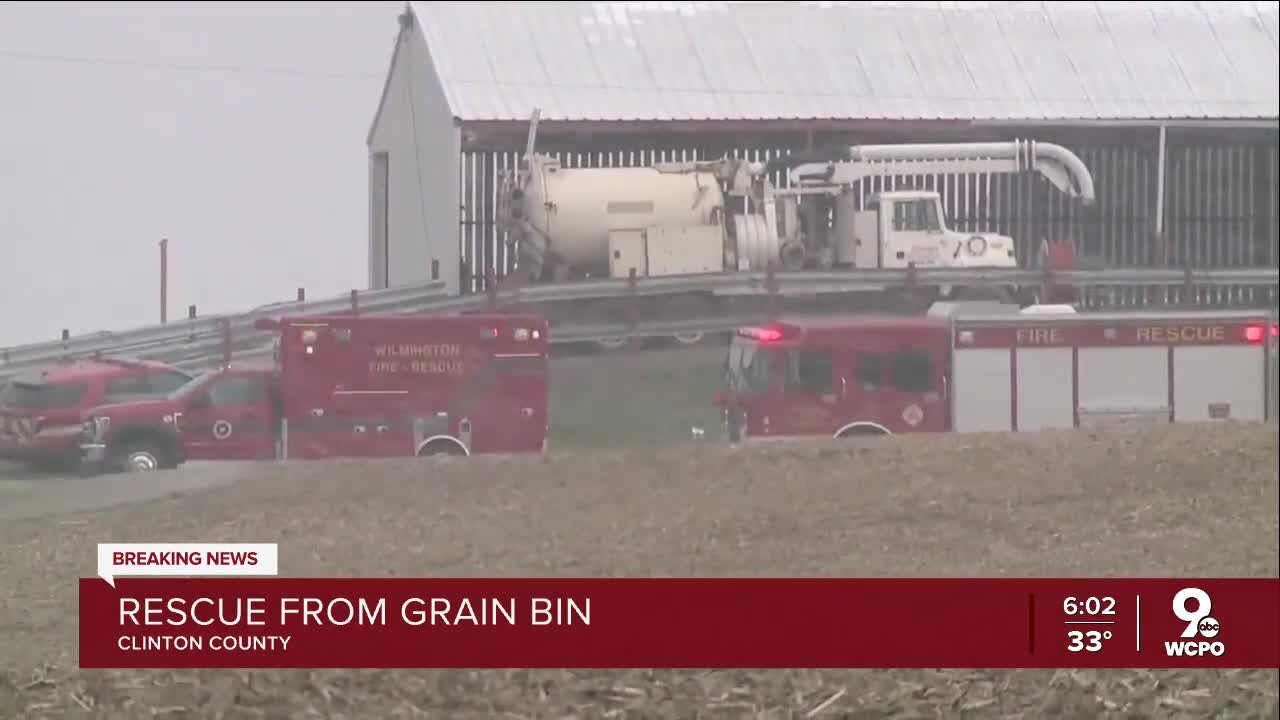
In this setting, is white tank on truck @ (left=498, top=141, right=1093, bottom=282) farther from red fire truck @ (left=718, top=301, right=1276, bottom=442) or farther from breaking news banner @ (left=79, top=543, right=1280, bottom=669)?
breaking news banner @ (left=79, top=543, right=1280, bottom=669)

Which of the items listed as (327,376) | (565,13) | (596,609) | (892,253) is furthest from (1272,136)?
(596,609)

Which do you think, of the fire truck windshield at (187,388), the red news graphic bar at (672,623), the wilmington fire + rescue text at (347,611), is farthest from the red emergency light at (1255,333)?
the wilmington fire + rescue text at (347,611)

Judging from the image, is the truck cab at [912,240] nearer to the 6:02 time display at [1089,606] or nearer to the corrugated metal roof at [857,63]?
the corrugated metal roof at [857,63]

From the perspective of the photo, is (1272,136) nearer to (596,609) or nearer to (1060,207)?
(1060,207)

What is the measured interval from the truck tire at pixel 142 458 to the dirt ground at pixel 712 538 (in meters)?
0.18

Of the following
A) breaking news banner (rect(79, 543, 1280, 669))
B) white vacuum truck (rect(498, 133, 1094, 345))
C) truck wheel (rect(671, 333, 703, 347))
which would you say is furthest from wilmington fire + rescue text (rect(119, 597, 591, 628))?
white vacuum truck (rect(498, 133, 1094, 345))

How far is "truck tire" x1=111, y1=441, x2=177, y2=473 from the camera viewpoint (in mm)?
7340

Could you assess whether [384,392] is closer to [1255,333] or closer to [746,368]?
[746,368]

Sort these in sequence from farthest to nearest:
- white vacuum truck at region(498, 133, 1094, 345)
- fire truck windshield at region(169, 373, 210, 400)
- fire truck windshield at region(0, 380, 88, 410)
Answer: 1. white vacuum truck at region(498, 133, 1094, 345)
2. fire truck windshield at region(169, 373, 210, 400)
3. fire truck windshield at region(0, 380, 88, 410)

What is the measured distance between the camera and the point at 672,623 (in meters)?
6.61

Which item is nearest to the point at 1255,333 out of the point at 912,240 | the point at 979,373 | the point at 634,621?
the point at 979,373

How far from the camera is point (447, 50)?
39.4 feet

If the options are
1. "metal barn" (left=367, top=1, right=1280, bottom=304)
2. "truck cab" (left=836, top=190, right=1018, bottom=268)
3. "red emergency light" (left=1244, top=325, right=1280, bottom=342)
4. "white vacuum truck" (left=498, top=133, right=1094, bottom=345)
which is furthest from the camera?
"truck cab" (left=836, top=190, right=1018, bottom=268)

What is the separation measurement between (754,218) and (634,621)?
895cm
